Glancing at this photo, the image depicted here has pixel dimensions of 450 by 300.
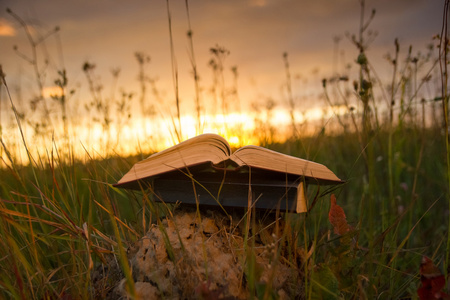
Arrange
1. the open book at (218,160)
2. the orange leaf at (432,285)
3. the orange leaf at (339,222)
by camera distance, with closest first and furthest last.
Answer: the orange leaf at (432,285) → the open book at (218,160) → the orange leaf at (339,222)

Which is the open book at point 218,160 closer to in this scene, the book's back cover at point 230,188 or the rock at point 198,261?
the book's back cover at point 230,188

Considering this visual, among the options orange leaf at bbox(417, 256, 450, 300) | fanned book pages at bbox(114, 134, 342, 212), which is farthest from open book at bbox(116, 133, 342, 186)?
orange leaf at bbox(417, 256, 450, 300)

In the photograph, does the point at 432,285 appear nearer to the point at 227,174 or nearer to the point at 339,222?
the point at 339,222

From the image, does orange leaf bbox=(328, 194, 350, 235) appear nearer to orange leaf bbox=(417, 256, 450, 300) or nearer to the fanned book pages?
the fanned book pages

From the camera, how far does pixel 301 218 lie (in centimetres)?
145

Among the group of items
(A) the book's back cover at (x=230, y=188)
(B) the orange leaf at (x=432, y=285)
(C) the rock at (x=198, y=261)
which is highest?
(A) the book's back cover at (x=230, y=188)

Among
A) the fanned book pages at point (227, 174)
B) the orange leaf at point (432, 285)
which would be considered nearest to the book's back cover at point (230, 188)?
the fanned book pages at point (227, 174)

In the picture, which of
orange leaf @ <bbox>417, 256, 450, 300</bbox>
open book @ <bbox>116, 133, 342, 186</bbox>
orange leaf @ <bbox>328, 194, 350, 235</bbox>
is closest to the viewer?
orange leaf @ <bbox>417, 256, 450, 300</bbox>

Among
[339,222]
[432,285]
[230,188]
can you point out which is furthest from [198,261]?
[432,285]

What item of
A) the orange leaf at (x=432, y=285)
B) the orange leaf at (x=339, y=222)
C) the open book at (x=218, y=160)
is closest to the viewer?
the orange leaf at (x=432, y=285)

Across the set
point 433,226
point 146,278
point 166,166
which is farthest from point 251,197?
point 433,226

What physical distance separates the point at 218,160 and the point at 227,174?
172 mm

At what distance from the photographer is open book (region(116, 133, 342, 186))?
128 cm

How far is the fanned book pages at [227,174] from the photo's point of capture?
1.29m
